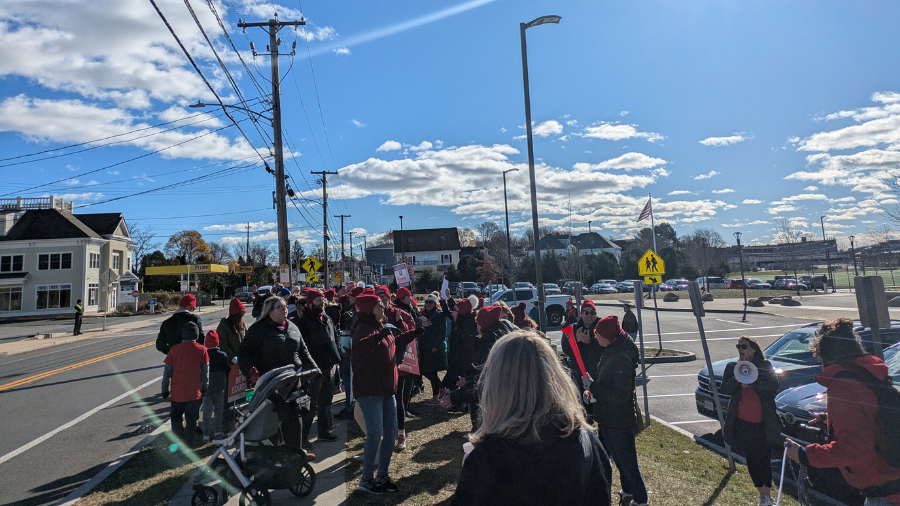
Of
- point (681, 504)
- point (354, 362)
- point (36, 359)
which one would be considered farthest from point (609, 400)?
point (36, 359)

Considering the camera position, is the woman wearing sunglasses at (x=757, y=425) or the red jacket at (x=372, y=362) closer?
the woman wearing sunglasses at (x=757, y=425)

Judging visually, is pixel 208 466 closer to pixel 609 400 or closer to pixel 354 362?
→ pixel 354 362

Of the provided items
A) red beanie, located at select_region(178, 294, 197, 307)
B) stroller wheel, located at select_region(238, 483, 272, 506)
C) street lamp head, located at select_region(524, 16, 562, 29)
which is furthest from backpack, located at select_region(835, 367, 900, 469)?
street lamp head, located at select_region(524, 16, 562, 29)

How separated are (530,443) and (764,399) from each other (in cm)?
375

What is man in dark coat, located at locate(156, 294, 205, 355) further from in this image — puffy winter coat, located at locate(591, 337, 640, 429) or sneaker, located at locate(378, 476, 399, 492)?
puffy winter coat, located at locate(591, 337, 640, 429)

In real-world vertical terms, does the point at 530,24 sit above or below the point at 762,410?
above

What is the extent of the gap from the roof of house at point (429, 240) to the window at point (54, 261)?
5021 centimetres

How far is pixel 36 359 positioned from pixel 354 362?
61.1 feet

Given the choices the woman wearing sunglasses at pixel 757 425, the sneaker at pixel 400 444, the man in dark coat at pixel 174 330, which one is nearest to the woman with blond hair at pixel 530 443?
the woman wearing sunglasses at pixel 757 425

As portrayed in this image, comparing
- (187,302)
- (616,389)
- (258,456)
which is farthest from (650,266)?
(258,456)

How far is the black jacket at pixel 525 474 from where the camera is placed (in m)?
1.70

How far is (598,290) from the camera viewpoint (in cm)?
5819

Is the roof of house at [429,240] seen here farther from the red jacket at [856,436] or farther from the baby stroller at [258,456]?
the red jacket at [856,436]

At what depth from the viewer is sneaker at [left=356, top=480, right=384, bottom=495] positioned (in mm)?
4746
